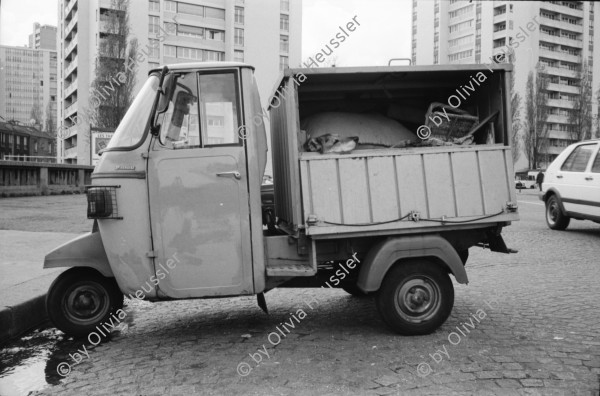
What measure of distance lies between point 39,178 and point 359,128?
21680 mm

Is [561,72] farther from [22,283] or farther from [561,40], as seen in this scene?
[22,283]

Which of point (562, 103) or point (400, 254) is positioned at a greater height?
point (562, 103)

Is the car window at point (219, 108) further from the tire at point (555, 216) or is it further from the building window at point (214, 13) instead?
the building window at point (214, 13)

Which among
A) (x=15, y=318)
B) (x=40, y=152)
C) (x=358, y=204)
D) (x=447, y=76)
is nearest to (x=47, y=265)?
(x=15, y=318)

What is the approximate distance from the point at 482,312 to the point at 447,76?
7.68 ft

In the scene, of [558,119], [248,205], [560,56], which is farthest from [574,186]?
[560,56]

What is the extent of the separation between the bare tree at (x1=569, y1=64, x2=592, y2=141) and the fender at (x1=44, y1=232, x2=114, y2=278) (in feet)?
271

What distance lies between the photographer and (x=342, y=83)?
17.1ft

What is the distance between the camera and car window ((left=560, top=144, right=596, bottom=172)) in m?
11.6

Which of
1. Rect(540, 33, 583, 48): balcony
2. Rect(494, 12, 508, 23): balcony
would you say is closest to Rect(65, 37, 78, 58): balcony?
Rect(494, 12, 508, 23): balcony

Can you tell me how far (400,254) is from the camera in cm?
473

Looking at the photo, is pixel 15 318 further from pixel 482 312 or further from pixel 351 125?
pixel 482 312

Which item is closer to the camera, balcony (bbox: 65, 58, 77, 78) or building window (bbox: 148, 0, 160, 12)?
building window (bbox: 148, 0, 160, 12)

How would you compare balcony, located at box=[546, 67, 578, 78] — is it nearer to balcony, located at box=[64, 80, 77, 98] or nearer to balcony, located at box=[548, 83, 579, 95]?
balcony, located at box=[548, 83, 579, 95]
